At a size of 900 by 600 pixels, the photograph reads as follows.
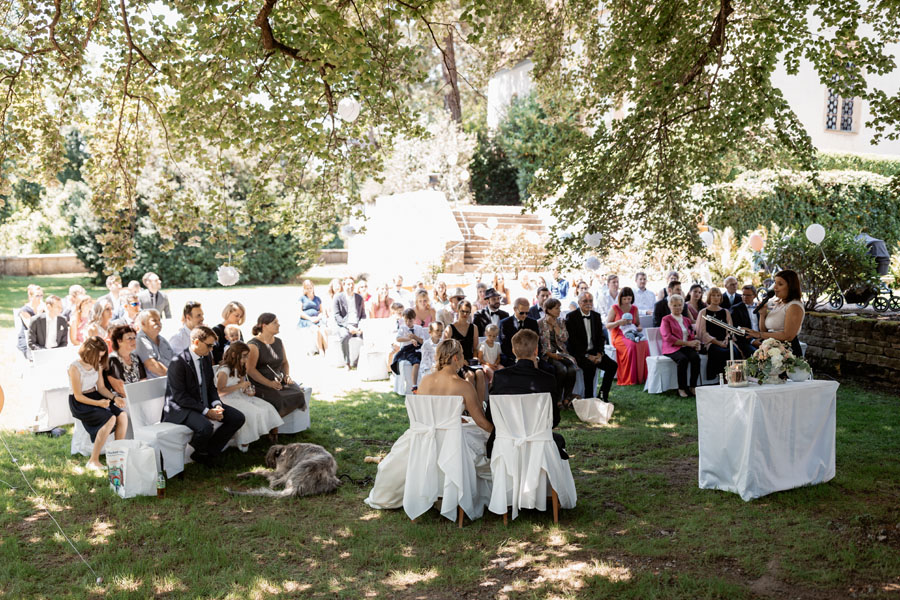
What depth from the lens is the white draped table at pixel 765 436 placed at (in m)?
5.77

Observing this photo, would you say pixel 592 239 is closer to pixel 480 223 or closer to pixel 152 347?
pixel 152 347

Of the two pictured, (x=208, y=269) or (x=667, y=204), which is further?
(x=208, y=269)

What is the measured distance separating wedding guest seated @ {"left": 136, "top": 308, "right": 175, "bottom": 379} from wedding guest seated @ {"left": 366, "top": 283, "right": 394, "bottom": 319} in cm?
564

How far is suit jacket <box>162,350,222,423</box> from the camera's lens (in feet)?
22.0

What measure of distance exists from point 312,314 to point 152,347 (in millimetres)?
6393

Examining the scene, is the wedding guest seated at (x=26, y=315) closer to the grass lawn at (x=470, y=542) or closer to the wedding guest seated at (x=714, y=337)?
the grass lawn at (x=470, y=542)

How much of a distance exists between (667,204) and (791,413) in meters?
3.38

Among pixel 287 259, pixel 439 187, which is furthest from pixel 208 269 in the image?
pixel 439 187

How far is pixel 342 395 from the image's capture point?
1064 cm

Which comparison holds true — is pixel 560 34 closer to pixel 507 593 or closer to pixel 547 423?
pixel 547 423

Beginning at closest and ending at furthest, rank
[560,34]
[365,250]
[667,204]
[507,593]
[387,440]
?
[507,593] → [387,440] → [667,204] → [560,34] → [365,250]

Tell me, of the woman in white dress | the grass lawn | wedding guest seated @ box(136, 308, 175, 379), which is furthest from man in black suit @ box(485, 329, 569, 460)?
wedding guest seated @ box(136, 308, 175, 379)

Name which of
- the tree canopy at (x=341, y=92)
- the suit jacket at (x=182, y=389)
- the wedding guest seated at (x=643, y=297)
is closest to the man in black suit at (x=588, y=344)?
the tree canopy at (x=341, y=92)

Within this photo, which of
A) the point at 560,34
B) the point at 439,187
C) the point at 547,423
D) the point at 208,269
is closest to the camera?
the point at 547,423
